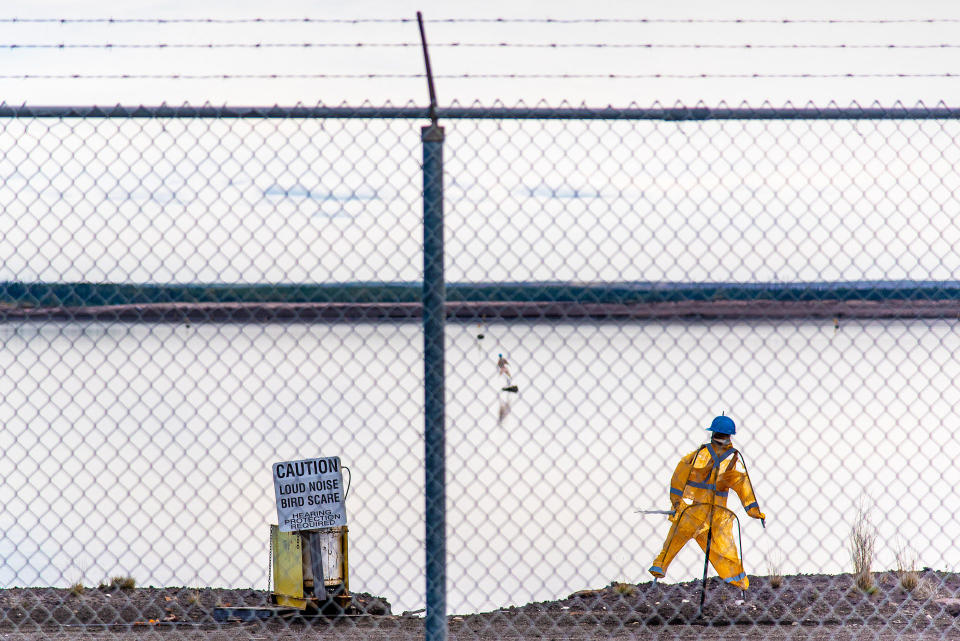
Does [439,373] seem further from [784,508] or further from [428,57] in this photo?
[784,508]

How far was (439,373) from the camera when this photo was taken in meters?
4.12

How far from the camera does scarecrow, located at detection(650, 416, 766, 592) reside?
22.0 ft

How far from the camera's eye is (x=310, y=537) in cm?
644

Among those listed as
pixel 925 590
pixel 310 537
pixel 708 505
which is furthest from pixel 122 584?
pixel 925 590

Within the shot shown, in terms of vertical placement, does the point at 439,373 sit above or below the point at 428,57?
below

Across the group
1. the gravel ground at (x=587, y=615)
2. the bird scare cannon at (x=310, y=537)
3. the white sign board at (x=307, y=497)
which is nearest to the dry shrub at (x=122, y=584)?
the gravel ground at (x=587, y=615)

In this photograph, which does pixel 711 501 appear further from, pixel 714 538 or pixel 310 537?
pixel 310 537

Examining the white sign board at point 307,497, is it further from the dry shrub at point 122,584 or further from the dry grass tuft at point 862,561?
the dry grass tuft at point 862,561

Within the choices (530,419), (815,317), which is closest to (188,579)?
(530,419)

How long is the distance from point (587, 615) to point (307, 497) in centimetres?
202

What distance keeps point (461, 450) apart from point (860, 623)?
7.68 metres

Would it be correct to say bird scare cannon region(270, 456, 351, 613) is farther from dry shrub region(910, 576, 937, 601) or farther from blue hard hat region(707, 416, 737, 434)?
dry shrub region(910, 576, 937, 601)

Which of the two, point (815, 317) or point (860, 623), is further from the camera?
point (815, 317)

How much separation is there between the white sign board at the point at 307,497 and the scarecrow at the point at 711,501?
2269 mm
